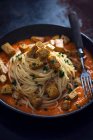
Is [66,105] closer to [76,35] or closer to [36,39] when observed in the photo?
[76,35]

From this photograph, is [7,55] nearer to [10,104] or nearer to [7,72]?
[7,72]

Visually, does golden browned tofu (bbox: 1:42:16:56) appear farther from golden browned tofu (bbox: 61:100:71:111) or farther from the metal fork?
golden browned tofu (bbox: 61:100:71:111)

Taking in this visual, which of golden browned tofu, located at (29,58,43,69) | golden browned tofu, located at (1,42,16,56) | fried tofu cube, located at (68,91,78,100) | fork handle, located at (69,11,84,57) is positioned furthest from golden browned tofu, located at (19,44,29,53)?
fried tofu cube, located at (68,91,78,100)

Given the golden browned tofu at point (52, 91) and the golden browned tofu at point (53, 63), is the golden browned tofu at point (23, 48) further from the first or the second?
the golden browned tofu at point (52, 91)

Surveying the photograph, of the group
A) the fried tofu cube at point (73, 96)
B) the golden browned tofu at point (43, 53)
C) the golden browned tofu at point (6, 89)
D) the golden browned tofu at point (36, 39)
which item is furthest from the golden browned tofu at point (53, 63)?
the golden browned tofu at point (36, 39)

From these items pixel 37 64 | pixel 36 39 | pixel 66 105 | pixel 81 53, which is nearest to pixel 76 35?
pixel 81 53

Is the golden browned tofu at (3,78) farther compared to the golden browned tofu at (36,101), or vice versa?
the golden browned tofu at (3,78)
